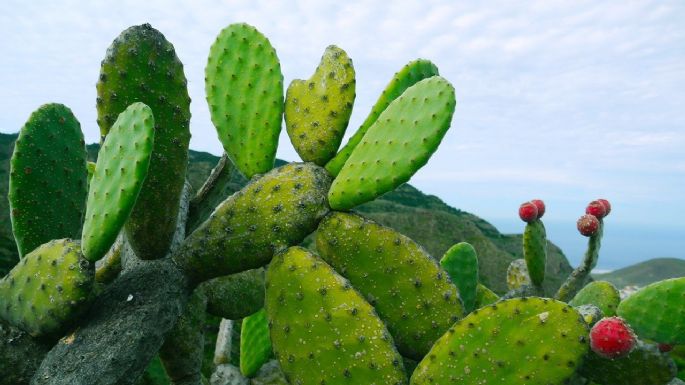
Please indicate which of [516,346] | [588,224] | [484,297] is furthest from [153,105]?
[484,297]

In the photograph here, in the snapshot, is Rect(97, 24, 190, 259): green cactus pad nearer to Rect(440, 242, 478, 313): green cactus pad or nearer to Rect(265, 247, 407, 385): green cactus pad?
Rect(265, 247, 407, 385): green cactus pad

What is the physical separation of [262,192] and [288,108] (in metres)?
0.37

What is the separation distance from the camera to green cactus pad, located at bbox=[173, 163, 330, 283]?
6.03 feet

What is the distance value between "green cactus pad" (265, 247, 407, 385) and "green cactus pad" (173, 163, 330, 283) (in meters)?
0.12

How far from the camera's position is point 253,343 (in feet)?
11.3

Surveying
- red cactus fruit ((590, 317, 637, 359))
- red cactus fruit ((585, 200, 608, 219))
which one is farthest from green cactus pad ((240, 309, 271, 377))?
red cactus fruit ((590, 317, 637, 359))

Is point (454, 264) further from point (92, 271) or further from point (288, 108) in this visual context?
point (92, 271)

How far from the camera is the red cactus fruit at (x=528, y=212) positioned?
2.74 metres

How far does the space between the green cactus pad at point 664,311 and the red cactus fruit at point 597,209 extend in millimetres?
712

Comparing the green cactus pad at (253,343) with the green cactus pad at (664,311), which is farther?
the green cactus pad at (253,343)

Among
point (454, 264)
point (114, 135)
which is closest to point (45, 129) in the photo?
point (114, 135)

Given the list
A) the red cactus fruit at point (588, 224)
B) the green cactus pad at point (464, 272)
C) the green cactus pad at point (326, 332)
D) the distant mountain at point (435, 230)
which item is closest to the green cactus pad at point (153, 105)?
the green cactus pad at point (326, 332)

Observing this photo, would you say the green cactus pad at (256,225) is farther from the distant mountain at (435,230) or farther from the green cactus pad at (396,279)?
the distant mountain at (435,230)

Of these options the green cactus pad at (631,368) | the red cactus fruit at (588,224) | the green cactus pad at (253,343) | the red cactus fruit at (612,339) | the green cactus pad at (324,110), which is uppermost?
the green cactus pad at (324,110)
